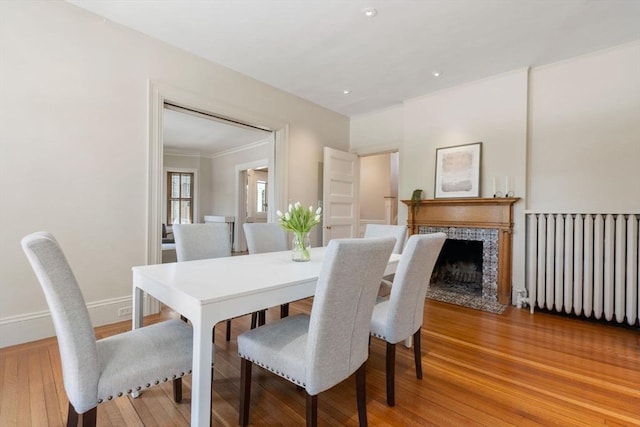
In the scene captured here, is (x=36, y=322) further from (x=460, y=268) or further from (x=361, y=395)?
(x=460, y=268)

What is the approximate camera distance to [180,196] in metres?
7.89

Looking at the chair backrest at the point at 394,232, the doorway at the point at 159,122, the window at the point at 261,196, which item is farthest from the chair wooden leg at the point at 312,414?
the window at the point at 261,196

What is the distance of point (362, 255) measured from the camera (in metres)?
1.15

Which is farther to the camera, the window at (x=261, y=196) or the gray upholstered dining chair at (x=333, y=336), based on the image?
the window at (x=261, y=196)

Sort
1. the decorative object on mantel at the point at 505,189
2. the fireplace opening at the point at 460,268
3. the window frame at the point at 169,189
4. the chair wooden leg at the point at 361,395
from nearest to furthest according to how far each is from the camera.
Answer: the chair wooden leg at the point at 361,395, the decorative object on mantel at the point at 505,189, the fireplace opening at the point at 460,268, the window frame at the point at 169,189

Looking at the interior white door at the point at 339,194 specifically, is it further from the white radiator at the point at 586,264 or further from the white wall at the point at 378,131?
the white radiator at the point at 586,264

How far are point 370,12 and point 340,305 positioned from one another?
2.39 m

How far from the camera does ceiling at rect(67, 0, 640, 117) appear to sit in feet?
7.84

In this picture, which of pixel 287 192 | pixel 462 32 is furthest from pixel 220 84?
pixel 462 32

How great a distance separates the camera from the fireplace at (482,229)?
345 centimetres

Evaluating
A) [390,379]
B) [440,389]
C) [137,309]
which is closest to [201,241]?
[137,309]

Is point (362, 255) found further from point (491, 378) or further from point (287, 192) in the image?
point (287, 192)

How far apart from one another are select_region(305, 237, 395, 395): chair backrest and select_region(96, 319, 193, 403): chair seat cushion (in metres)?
0.56

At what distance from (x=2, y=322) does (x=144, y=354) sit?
1.94m
